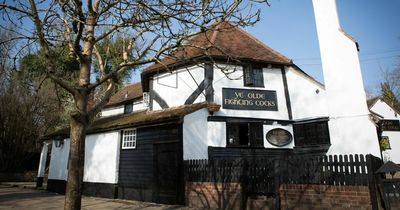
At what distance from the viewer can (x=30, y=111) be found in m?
22.1

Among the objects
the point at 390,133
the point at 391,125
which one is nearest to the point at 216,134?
the point at 390,133

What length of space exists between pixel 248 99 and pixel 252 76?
1.13 metres

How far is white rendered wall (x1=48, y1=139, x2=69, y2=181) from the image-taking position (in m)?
15.4

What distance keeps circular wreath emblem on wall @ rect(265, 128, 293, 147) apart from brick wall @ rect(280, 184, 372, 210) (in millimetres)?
4168

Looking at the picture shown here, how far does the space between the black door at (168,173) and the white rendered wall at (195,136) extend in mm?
333

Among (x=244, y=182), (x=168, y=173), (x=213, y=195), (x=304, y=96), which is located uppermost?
(x=304, y=96)

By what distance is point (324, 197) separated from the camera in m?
6.93

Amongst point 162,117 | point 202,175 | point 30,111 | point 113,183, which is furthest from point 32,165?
point 202,175

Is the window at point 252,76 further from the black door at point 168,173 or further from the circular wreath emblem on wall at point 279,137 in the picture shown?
the black door at point 168,173

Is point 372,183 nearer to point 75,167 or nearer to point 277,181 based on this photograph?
point 277,181

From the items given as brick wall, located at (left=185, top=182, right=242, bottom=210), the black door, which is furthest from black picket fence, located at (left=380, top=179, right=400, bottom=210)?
the black door

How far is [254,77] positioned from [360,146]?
5355mm

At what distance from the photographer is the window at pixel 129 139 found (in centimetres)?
1213

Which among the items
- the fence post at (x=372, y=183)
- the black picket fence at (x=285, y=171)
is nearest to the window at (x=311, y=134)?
the black picket fence at (x=285, y=171)
